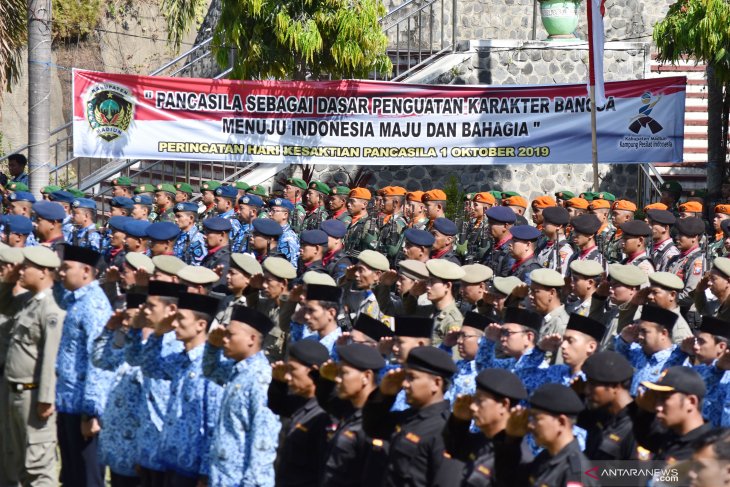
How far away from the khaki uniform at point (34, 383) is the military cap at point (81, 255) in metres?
0.27

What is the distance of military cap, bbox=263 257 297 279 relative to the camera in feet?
29.3

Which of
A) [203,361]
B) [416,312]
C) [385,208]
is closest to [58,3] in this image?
[385,208]

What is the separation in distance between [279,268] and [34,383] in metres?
2.10

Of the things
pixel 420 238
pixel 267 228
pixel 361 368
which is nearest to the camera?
pixel 361 368

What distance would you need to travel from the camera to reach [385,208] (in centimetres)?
1324

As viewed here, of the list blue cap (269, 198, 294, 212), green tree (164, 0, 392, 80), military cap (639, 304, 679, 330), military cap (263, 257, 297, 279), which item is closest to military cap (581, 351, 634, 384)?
military cap (639, 304, 679, 330)

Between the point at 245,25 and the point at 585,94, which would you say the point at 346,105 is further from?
the point at 585,94

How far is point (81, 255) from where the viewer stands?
791 cm

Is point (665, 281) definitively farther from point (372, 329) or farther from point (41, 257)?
point (41, 257)

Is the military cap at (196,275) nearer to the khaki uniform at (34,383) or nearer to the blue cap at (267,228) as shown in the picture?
the khaki uniform at (34,383)

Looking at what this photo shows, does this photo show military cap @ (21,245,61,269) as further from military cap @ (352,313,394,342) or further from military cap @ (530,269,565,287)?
military cap @ (530,269,565,287)

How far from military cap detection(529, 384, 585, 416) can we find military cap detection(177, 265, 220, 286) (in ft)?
10.7

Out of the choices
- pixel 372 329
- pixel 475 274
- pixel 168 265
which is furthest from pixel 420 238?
pixel 372 329

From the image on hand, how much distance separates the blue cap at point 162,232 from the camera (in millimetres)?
10367
